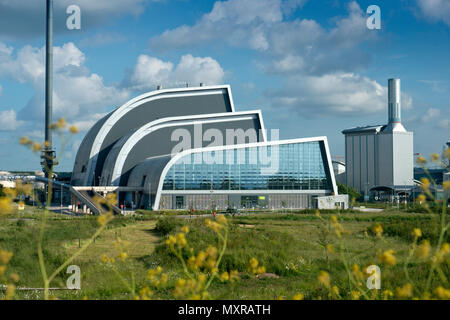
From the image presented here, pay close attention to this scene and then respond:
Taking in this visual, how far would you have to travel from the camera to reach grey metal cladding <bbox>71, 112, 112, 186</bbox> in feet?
275

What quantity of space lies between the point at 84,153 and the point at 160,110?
16198 mm

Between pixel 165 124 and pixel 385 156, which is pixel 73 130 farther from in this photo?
pixel 385 156

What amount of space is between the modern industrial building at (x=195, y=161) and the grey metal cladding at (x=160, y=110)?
6.7 inches

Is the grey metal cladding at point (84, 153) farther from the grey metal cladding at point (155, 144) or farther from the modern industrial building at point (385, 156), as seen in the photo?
the modern industrial building at point (385, 156)

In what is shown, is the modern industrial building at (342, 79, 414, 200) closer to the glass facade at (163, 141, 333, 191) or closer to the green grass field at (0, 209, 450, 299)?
the glass facade at (163, 141, 333, 191)

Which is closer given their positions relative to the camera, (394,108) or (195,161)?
(195,161)

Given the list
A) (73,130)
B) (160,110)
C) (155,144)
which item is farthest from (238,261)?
(160,110)

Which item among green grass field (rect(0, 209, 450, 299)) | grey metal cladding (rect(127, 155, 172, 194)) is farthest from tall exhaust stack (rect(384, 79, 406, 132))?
green grass field (rect(0, 209, 450, 299))

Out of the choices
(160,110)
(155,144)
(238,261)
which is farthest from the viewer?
(160,110)

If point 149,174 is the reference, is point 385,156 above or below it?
above

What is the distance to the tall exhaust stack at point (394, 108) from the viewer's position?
344 ft

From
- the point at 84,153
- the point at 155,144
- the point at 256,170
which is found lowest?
the point at 256,170

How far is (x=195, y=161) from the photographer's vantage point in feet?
218

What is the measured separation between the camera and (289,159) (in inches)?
2758
